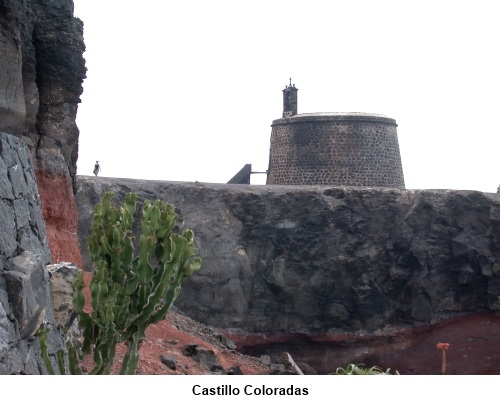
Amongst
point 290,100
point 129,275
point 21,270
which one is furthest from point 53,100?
point 290,100

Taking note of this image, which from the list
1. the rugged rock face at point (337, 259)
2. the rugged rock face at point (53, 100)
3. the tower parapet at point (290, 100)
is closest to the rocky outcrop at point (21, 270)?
the rugged rock face at point (53, 100)

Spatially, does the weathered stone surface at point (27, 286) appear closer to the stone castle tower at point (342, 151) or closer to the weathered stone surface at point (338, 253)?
the weathered stone surface at point (338, 253)

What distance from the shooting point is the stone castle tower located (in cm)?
3145

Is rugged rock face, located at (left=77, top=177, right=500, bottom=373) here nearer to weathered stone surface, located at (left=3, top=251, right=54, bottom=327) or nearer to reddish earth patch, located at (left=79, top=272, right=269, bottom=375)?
reddish earth patch, located at (left=79, top=272, right=269, bottom=375)

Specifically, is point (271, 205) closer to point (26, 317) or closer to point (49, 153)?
point (49, 153)

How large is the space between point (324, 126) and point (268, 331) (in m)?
10.6

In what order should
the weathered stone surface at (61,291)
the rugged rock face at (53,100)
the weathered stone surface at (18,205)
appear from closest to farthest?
1. the weathered stone surface at (18,205)
2. the weathered stone surface at (61,291)
3. the rugged rock face at (53,100)

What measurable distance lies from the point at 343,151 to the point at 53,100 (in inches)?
764

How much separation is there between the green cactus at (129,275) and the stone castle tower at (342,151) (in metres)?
22.2

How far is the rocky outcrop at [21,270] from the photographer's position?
27.1ft

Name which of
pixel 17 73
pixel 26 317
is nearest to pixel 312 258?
pixel 17 73

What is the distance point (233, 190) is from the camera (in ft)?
78.6

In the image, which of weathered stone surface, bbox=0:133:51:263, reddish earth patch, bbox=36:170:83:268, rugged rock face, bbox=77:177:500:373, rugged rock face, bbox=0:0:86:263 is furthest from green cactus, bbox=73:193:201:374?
rugged rock face, bbox=77:177:500:373

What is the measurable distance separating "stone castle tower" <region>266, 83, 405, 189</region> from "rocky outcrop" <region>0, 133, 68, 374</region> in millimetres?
21561
